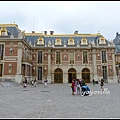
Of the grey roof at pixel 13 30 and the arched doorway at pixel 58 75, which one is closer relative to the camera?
the grey roof at pixel 13 30

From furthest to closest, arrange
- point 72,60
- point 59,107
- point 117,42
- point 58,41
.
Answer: point 117,42
point 58,41
point 72,60
point 59,107

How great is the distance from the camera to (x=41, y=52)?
1399 inches

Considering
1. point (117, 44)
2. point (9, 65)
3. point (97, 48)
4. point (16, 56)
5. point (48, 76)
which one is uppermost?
point (117, 44)

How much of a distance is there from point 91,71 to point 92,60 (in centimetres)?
281

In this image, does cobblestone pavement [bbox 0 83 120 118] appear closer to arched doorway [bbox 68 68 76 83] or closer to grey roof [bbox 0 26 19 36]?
grey roof [bbox 0 26 19 36]

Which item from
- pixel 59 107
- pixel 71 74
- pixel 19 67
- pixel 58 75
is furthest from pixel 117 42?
pixel 59 107

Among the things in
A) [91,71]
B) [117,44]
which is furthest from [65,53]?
[117,44]

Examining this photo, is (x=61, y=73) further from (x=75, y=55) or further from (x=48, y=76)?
(x=75, y=55)

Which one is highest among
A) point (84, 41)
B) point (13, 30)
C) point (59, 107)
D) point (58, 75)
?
point (13, 30)

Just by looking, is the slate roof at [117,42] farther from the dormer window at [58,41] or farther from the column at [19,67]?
the column at [19,67]

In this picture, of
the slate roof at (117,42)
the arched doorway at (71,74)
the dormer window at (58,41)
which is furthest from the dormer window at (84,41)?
the slate roof at (117,42)

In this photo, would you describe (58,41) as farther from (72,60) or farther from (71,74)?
(71,74)

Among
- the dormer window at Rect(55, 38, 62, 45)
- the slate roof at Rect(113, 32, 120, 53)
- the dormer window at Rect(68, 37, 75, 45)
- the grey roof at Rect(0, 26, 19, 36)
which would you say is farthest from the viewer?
the slate roof at Rect(113, 32, 120, 53)

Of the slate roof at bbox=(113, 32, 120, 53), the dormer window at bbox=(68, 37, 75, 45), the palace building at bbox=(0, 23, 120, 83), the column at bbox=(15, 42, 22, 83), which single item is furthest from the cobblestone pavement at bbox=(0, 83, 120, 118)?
the slate roof at bbox=(113, 32, 120, 53)
